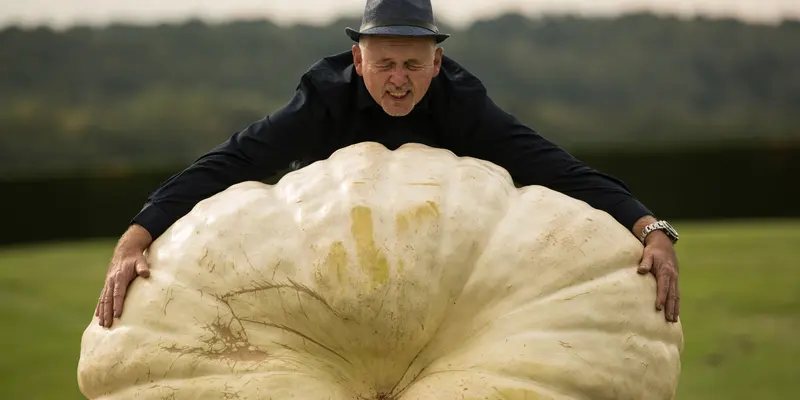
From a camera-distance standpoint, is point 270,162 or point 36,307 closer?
point 270,162

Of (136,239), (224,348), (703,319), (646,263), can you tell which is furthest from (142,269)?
(703,319)

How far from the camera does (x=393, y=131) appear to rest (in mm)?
2969

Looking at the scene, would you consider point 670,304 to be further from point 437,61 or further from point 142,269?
point 142,269

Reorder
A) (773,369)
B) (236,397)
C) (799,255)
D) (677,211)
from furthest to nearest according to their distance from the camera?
(677,211), (799,255), (773,369), (236,397)

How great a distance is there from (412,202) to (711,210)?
12.2m

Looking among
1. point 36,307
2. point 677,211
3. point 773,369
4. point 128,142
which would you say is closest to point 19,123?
point 128,142

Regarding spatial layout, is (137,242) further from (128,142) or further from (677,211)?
(128,142)

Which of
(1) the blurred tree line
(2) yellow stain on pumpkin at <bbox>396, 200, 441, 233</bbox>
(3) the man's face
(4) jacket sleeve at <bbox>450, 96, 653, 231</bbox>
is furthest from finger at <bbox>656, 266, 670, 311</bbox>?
(1) the blurred tree line

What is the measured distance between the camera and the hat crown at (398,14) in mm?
2652

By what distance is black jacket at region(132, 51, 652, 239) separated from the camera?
2783 millimetres

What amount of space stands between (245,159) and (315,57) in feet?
66.1

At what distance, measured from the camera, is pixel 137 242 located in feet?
8.06

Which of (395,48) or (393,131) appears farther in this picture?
(393,131)

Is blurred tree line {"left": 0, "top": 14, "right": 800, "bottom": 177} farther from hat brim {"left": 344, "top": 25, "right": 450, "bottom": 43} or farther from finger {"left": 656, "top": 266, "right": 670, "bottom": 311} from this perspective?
finger {"left": 656, "top": 266, "right": 670, "bottom": 311}
